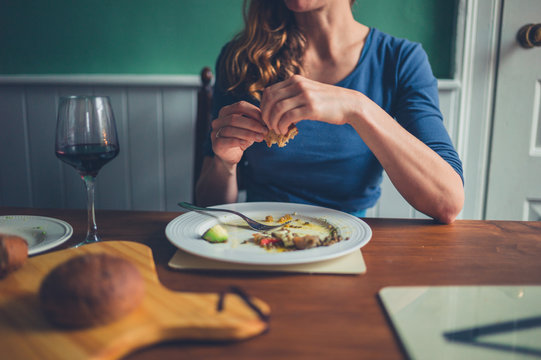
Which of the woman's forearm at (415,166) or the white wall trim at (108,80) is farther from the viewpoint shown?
the white wall trim at (108,80)

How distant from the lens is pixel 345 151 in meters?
1.22

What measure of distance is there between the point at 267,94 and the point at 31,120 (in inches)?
61.8

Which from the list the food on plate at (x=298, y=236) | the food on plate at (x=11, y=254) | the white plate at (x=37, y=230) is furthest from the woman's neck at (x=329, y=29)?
the food on plate at (x=11, y=254)

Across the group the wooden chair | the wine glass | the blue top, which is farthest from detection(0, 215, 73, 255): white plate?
the wooden chair

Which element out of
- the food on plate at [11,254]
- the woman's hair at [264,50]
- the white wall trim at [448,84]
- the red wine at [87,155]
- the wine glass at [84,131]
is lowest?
the food on plate at [11,254]

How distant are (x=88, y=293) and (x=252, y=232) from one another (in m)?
0.40

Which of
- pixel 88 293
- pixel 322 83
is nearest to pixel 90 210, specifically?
pixel 88 293

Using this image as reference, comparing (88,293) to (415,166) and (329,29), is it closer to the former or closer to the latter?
(415,166)

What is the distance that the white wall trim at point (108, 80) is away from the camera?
5.82ft

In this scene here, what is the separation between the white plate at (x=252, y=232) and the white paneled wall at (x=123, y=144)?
105 cm

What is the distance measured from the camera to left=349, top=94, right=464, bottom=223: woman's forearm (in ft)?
2.94

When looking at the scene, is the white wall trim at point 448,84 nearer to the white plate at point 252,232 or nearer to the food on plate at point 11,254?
the white plate at point 252,232

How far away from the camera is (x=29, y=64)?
6.06ft

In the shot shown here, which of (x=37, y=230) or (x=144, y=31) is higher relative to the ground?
(x=144, y=31)
